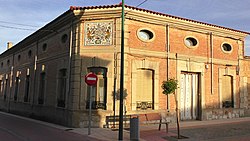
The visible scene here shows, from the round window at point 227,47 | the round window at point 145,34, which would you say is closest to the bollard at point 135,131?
the round window at point 145,34

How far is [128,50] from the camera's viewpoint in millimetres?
Answer: 13125

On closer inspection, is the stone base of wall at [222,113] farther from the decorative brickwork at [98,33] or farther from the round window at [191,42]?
the decorative brickwork at [98,33]

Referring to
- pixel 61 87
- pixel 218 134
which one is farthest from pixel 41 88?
pixel 218 134

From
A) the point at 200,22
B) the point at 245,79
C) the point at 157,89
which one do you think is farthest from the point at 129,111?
the point at 245,79

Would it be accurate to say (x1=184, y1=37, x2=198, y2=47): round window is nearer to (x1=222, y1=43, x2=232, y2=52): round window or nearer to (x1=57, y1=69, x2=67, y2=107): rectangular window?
(x1=222, y1=43, x2=232, y2=52): round window

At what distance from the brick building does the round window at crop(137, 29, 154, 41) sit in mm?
73

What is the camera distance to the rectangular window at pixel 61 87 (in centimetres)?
1452

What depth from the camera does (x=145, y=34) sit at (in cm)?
1409

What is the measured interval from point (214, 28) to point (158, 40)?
450 centimetres

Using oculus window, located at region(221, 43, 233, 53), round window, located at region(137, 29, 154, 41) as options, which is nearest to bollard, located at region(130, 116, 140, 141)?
round window, located at region(137, 29, 154, 41)

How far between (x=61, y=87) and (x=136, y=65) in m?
5.05

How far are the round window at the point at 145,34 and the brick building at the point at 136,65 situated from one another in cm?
7

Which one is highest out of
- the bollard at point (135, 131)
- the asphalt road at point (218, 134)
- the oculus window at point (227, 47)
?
the oculus window at point (227, 47)

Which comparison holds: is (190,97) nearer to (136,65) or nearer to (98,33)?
(136,65)
